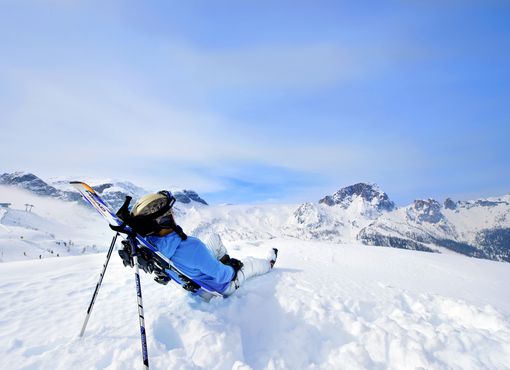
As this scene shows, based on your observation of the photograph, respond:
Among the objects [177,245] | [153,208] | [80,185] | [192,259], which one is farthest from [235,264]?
[80,185]

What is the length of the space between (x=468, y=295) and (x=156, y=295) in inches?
324

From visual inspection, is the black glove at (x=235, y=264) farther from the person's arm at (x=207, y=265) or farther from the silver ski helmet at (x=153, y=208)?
the silver ski helmet at (x=153, y=208)

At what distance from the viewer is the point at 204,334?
519 cm

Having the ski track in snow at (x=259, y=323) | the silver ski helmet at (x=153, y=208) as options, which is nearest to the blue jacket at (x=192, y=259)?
the silver ski helmet at (x=153, y=208)

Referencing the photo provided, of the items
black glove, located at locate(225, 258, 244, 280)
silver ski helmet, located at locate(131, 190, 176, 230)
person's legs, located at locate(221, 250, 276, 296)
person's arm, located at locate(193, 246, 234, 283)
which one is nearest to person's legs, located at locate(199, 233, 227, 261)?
black glove, located at locate(225, 258, 244, 280)

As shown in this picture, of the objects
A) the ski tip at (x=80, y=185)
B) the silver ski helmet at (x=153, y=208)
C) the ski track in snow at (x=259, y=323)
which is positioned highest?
the ski tip at (x=80, y=185)

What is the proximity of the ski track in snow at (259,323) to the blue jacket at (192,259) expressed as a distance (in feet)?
2.11

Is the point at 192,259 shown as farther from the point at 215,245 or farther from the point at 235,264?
the point at 235,264

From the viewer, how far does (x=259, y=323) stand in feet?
20.6

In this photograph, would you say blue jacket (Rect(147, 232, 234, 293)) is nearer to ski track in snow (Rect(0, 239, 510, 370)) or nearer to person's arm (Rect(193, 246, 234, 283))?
person's arm (Rect(193, 246, 234, 283))

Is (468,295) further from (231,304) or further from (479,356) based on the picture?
(231,304)

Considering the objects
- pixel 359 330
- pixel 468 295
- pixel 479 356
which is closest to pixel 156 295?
pixel 359 330

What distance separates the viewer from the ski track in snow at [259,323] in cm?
458

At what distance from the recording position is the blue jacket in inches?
225
